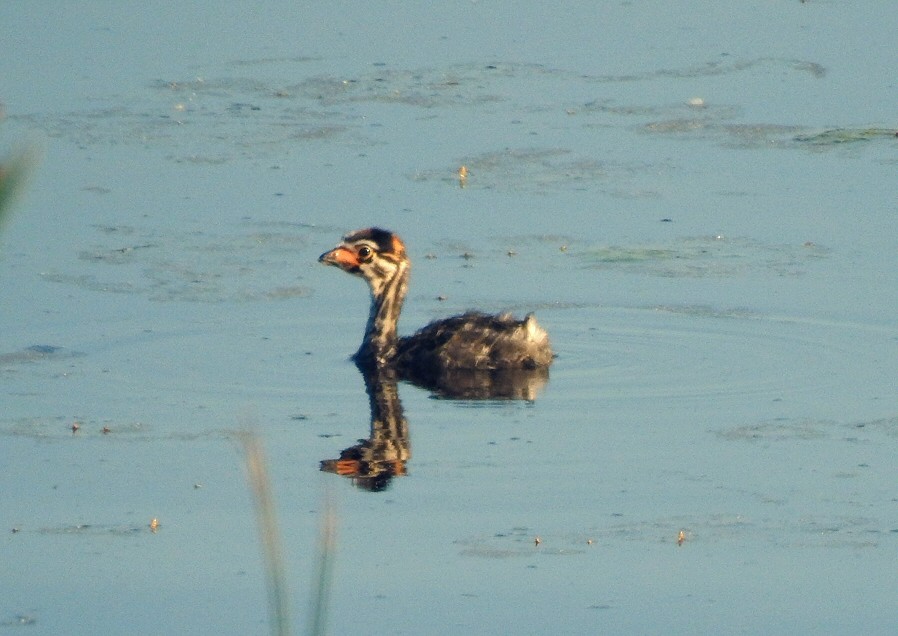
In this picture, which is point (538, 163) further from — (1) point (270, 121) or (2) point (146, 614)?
(2) point (146, 614)

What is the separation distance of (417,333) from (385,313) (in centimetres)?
29

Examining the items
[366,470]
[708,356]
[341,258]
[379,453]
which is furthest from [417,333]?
[366,470]

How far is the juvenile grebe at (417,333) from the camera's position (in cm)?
1113

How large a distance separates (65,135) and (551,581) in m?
8.80

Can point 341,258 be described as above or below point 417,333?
above

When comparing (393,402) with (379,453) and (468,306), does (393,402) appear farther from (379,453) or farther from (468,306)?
(468,306)

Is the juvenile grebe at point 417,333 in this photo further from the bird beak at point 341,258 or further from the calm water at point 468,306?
the calm water at point 468,306

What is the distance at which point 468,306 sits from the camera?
12297 millimetres

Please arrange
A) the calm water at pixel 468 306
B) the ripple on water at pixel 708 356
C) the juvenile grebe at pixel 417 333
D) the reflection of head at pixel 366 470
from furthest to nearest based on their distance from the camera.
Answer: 1. the juvenile grebe at pixel 417 333
2. the ripple on water at pixel 708 356
3. the reflection of head at pixel 366 470
4. the calm water at pixel 468 306

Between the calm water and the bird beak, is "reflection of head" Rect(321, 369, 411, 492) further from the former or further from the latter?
the bird beak


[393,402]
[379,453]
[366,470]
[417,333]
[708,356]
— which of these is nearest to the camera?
[366,470]

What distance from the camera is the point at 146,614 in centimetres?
716

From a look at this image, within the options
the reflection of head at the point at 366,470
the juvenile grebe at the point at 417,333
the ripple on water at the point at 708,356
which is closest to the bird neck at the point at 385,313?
the juvenile grebe at the point at 417,333

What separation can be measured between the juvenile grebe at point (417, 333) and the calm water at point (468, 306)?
0.26 m
